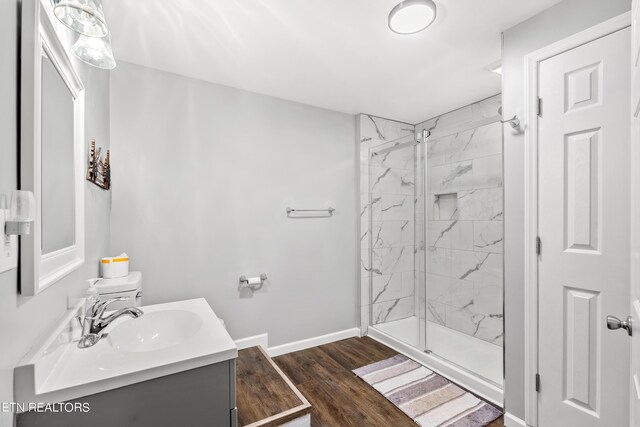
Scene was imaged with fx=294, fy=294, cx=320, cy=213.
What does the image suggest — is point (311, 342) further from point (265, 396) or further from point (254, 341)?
point (265, 396)

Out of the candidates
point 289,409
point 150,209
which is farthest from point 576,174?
point 150,209

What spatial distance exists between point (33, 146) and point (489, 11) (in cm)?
208

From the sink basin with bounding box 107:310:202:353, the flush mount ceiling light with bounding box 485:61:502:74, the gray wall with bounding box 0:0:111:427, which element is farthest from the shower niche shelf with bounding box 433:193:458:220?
the gray wall with bounding box 0:0:111:427


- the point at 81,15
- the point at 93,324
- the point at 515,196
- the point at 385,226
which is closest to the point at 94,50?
the point at 81,15

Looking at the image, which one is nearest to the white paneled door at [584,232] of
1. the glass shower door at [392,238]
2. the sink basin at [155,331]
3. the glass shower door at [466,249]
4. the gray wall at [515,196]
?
the gray wall at [515,196]

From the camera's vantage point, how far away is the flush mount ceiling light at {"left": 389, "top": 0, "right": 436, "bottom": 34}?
147 cm

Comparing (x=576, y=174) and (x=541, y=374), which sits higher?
(x=576, y=174)

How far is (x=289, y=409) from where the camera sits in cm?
161

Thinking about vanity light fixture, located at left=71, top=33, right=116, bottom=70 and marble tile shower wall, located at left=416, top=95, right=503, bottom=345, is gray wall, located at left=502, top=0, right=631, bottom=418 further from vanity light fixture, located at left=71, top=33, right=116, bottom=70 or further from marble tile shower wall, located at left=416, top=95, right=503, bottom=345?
vanity light fixture, located at left=71, top=33, right=116, bottom=70

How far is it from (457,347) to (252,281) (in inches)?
78.4

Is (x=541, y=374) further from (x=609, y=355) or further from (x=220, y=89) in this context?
(x=220, y=89)

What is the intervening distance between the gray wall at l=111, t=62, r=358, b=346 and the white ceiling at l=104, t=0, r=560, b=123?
0.28 m

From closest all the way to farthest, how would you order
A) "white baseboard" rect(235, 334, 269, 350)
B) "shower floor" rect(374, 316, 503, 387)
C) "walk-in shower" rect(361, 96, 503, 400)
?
1. "shower floor" rect(374, 316, 503, 387)
2. "white baseboard" rect(235, 334, 269, 350)
3. "walk-in shower" rect(361, 96, 503, 400)

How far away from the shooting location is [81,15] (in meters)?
0.94
